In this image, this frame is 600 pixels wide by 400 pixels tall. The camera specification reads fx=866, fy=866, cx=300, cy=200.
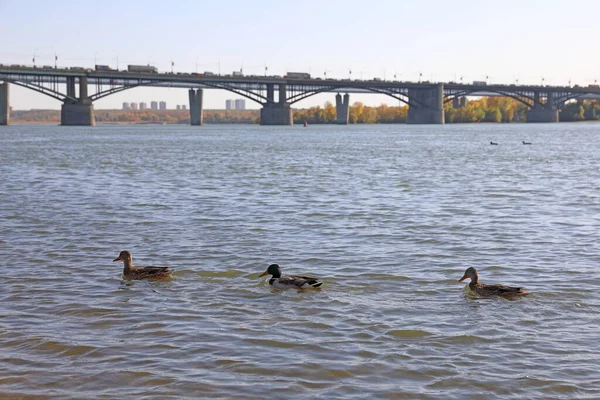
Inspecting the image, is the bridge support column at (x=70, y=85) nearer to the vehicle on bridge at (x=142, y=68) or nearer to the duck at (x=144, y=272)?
the vehicle on bridge at (x=142, y=68)

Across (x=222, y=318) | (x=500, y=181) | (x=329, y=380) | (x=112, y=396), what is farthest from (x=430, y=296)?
(x=500, y=181)

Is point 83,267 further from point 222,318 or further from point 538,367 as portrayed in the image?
point 538,367

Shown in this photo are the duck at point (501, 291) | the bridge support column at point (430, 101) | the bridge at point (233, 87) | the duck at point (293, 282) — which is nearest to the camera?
the duck at point (501, 291)

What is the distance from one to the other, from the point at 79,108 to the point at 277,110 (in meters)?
41.2

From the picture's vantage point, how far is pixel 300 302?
12.1 m

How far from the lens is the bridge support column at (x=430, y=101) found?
186 m

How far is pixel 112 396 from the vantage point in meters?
8.05

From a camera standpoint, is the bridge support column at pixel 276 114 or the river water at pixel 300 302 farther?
the bridge support column at pixel 276 114

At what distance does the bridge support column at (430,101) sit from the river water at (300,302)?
162 meters

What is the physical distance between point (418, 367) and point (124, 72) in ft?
476

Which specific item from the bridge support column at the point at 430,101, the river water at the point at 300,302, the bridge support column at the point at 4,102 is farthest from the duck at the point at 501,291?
the bridge support column at the point at 430,101

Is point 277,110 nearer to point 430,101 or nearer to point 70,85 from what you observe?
point 430,101

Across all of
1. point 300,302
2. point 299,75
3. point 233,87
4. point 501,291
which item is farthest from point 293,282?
point 299,75

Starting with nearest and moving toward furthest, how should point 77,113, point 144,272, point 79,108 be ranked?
1. point 144,272
2. point 79,108
3. point 77,113
